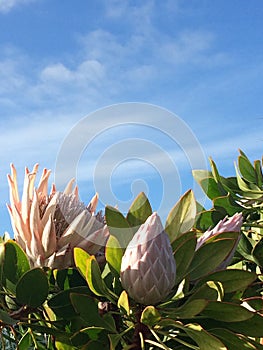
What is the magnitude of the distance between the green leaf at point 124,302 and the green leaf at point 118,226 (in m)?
0.07

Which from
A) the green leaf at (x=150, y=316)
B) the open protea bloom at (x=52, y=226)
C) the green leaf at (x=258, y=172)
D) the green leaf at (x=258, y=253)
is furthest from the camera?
the green leaf at (x=258, y=172)

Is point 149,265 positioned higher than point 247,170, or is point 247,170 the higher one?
point 247,170

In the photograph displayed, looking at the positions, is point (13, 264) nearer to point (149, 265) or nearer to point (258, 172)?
point (149, 265)

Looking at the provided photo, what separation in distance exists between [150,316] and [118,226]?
12cm

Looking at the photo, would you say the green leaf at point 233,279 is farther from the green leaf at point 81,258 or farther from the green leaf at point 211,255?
the green leaf at point 81,258

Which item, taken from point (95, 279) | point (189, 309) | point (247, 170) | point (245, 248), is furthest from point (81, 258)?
point (247, 170)

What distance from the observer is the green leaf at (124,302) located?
639 mm

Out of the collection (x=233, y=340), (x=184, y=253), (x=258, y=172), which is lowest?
(x=233, y=340)

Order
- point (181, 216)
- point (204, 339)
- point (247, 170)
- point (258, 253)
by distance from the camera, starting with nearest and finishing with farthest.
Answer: point (204, 339) → point (181, 216) → point (258, 253) → point (247, 170)

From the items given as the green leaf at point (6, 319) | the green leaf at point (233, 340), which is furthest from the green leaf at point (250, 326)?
the green leaf at point (6, 319)

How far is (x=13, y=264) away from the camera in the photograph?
724mm

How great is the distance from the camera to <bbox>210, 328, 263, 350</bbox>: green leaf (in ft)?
2.19

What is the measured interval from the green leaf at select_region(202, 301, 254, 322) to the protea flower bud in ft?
0.18

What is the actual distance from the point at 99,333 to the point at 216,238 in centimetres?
18
